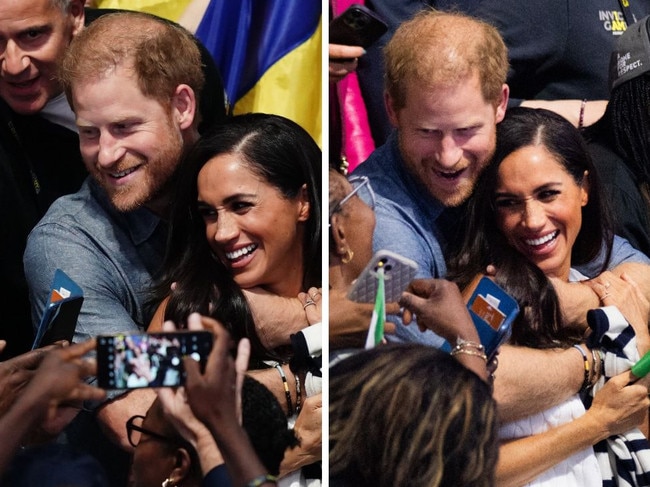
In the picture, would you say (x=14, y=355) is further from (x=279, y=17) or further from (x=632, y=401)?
(x=632, y=401)

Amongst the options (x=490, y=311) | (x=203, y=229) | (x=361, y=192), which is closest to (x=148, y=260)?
(x=203, y=229)

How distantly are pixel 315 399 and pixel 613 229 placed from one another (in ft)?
2.53

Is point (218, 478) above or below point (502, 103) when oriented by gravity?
below

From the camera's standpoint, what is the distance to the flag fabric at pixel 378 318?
98.8 inches

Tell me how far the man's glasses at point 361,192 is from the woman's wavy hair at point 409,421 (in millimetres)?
304

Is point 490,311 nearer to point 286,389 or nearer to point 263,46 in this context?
point 286,389

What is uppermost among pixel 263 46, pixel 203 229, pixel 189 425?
pixel 263 46

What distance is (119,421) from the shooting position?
246 cm

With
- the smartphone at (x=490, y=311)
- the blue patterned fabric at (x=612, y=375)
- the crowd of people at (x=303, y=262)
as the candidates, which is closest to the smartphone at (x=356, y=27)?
the crowd of people at (x=303, y=262)

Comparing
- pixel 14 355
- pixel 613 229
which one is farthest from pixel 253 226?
pixel 613 229

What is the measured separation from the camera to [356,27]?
251 cm

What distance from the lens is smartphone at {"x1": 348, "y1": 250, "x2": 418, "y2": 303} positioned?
2508 mm

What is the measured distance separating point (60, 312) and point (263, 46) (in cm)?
76

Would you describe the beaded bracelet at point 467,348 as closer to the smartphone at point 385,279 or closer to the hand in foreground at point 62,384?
the smartphone at point 385,279
